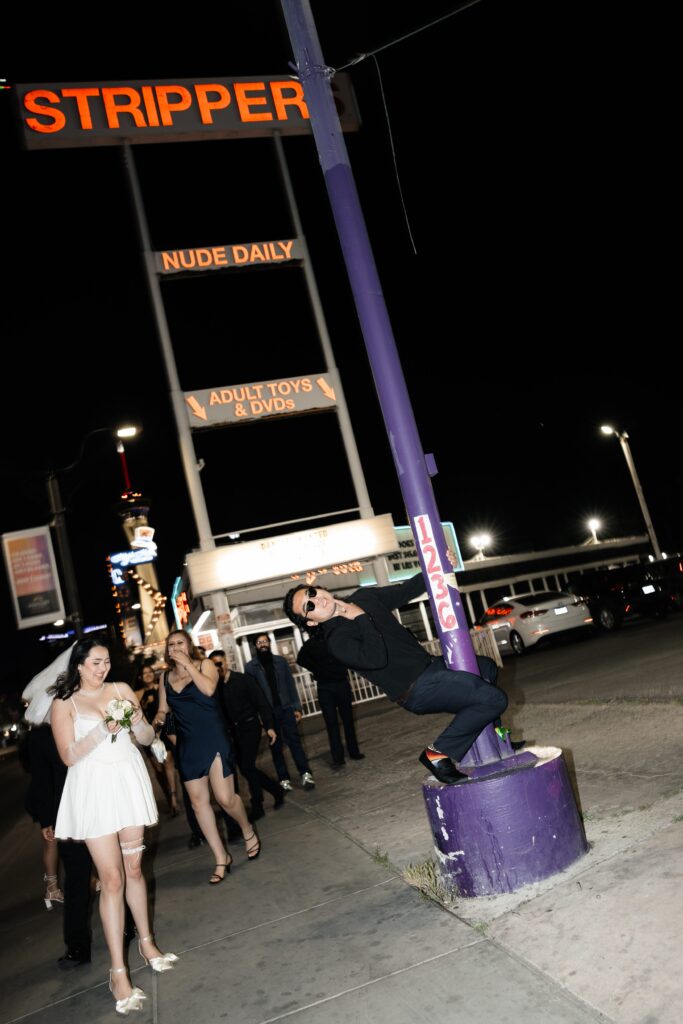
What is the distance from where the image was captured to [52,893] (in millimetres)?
6430

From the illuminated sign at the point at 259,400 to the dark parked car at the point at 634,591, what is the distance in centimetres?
848

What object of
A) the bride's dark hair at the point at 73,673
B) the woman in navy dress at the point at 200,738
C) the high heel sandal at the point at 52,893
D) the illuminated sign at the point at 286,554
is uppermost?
the illuminated sign at the point at 286,554

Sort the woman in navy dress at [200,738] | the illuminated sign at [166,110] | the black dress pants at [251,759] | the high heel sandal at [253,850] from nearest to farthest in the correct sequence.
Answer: the woman in navy dress at [200,738], the high heel sandal at [253,850], the black dress pants at [251,759], the illuminated sign at [166,110]

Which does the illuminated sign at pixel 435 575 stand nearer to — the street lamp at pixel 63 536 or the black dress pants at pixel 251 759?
the black dress pants at pixel 251 759

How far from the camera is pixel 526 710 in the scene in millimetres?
9164

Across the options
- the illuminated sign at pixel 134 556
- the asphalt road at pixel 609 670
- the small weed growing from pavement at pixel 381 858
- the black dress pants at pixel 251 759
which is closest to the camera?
the small weed growing from pavement at pixel 381 858

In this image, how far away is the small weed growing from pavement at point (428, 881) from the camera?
13.3 ft

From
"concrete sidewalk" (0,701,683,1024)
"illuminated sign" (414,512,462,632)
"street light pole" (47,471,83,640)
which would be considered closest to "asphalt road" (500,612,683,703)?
"concrete sidewalk" (0,701,683,1024)

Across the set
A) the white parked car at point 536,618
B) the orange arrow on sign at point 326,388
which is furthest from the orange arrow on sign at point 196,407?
the white parked car at point 536,618

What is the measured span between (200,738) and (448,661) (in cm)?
236

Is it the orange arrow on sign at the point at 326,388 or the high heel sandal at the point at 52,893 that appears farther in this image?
the orange arrow on sign at the point at 326,388

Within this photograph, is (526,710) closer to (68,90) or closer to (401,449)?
(401,449)

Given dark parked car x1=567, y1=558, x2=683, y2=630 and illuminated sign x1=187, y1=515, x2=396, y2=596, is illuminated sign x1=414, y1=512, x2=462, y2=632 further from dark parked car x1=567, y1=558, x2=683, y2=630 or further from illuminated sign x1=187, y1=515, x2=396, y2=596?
dark parked car x1=567, y1=558, x2=683, y2=630

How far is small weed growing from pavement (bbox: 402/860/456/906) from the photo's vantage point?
4043mm
